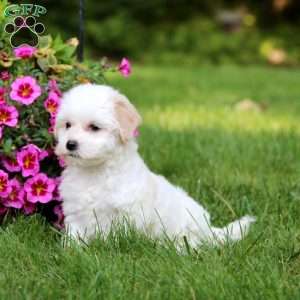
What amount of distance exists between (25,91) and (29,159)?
33 centimetres

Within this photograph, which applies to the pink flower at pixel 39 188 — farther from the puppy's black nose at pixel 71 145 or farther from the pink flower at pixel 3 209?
the puppy's black nose at pixel 71 145

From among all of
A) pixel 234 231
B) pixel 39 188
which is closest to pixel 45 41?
pixel 39 188

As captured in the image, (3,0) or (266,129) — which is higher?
(3,0)

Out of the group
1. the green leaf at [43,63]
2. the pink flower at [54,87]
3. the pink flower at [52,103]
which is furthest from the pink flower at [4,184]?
the green leaf at [43,63]

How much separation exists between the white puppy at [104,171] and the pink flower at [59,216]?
0.82 ft

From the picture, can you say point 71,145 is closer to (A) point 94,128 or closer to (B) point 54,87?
(A) point 94,128

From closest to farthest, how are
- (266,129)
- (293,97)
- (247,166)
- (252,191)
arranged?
1. (252,191)
2. (247,166)
3. (266,129)
4. (293,97)

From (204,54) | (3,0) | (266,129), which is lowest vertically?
(204,54)

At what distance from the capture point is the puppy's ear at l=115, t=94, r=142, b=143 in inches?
122

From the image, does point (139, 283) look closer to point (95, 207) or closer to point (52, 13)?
point (95, 207)

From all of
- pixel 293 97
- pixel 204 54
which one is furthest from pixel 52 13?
pixel 293 97

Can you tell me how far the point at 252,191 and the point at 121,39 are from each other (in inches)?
447

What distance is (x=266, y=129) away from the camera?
6.23m

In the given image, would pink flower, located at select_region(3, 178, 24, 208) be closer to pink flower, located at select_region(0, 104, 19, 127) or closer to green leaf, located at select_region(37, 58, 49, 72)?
pink flower, located at select_region(0, 104, 19, 127)
